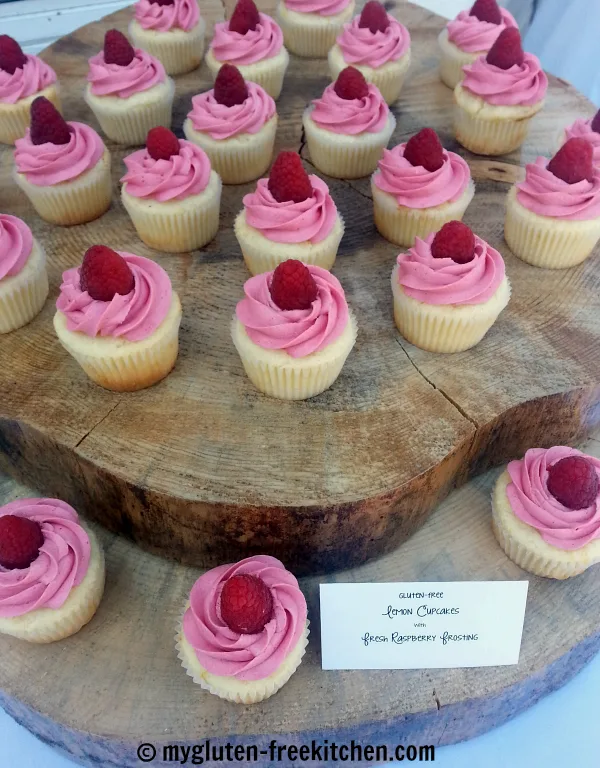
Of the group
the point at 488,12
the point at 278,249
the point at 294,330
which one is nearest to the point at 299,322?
the point at 294,330

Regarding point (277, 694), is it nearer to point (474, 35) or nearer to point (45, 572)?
point (45, 572)

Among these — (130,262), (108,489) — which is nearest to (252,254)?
(130,262)

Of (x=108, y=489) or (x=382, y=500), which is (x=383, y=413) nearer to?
(x=382, y=500)

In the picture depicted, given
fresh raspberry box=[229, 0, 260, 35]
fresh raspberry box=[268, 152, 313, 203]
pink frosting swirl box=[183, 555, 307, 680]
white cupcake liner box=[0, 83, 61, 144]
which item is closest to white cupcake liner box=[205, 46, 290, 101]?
fresh raspberry box=[229, 0, 260, 35]

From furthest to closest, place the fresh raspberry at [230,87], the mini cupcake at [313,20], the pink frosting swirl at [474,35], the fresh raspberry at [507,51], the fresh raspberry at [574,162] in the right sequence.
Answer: the mini cupcake at [313,20] → the pink frosting swirl at [474,35] → the fresh raspberry at [507,51] → the fresh raspberry at [230,87] → the fresh raspberry at [574,162]

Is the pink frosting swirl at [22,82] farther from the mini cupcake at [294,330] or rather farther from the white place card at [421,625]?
the white place card at [421,625]

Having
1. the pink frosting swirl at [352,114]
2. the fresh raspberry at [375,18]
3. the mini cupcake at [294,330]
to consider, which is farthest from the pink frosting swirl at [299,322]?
the fresh raspberry at [375,18]
